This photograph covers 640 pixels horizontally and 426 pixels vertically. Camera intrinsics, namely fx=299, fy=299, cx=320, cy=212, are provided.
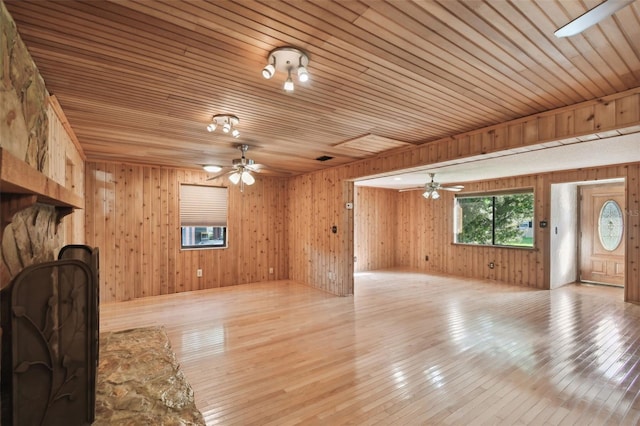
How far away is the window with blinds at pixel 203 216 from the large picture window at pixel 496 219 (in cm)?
608

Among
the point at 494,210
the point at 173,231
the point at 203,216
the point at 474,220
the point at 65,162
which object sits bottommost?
the point at 173,231

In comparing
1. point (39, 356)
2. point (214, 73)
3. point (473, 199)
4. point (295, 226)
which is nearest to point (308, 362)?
point (39, 356)

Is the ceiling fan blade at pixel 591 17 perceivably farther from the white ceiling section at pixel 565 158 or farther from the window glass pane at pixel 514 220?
the window glass pane at pixel 514 220

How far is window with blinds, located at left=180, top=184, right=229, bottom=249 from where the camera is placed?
6.13m

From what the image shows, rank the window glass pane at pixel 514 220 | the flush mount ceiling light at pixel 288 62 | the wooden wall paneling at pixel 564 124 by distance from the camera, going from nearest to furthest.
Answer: the flush mount ceiling light at pixel 288 62 → the wooden wall paneling at pixel 564 124 → the window glass pane at pixel 514 220

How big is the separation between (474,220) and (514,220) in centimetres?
94

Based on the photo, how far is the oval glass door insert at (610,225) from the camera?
6.30m

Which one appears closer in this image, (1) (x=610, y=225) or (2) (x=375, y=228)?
(1) (x=610, y=225)

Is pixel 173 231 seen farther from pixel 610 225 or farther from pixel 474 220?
pixel 610 225

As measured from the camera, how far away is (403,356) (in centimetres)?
315

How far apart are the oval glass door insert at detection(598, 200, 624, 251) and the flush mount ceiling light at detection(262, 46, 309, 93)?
25.3ft

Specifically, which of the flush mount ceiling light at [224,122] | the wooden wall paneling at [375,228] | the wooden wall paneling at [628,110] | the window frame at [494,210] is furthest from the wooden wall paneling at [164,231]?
the window frame at [494,210]

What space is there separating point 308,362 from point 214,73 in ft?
9.07

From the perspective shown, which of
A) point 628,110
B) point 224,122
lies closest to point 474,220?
point 628,110
